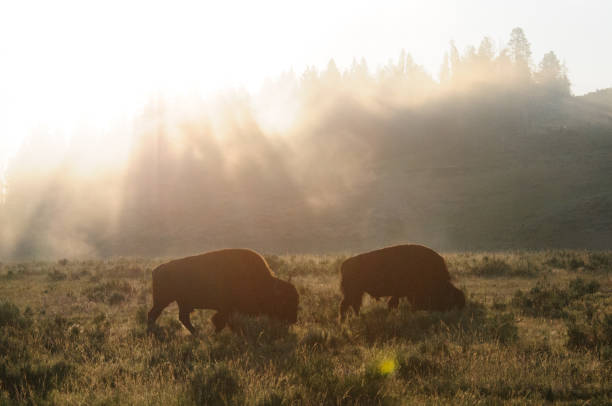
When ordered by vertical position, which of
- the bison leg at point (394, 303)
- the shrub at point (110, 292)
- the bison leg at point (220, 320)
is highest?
the bison leg at point (220, 320)

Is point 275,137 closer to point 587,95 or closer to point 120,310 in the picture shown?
point 120,310

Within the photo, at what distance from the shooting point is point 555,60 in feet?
345

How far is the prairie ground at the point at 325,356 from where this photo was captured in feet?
16.2

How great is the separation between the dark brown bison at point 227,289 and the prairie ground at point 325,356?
46cm

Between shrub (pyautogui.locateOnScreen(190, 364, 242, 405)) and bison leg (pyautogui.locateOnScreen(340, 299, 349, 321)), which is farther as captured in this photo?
bison leg (pyautogui.locateOnScreen(340, 299, 349, 321))

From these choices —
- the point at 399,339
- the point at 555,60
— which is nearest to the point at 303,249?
the point at 399,339

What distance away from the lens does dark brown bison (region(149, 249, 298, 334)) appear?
8.79 meters

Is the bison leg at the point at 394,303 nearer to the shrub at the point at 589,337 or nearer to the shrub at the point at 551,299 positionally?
the shrub at the point at 551,299

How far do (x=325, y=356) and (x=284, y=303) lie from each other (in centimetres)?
253

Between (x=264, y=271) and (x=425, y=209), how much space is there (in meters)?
49.6

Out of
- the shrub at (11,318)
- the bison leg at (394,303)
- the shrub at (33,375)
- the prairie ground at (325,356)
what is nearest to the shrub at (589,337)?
the prairie ground at (325,356)

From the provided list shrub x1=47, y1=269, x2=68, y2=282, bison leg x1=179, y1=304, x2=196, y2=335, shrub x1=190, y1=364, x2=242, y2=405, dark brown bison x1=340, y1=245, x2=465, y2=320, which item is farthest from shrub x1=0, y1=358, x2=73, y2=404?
shrub x1=47, y1=269, x2=68, y2=282

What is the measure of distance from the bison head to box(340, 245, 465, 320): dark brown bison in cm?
176

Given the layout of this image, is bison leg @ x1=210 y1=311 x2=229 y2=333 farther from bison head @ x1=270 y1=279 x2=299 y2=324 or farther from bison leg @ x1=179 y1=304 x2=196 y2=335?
bison head @ x1=270 y1=279 x2=299 y2=324
